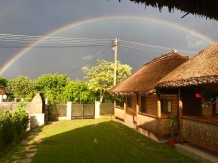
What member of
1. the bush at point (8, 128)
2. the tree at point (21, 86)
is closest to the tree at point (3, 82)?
the tree at point (21, 86)

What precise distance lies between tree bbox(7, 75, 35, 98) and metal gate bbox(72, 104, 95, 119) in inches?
1062

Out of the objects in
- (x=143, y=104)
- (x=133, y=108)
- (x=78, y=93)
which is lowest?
(x=133, y=108)

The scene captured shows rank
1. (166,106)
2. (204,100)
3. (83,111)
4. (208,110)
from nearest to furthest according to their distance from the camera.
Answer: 1. (204,100)
2. (208,110)
3. (166,106)
4. (83,111)

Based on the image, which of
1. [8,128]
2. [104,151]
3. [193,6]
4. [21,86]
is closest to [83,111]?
[8,128]

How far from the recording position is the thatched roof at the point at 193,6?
2.30 m

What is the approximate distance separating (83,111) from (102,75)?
7.18 m

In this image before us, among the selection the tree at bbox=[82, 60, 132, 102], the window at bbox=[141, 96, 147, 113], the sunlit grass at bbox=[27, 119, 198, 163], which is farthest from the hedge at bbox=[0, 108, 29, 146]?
the tree at bbox=[82, 60, 132, 102]

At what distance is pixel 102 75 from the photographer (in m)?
27.4

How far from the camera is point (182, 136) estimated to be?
28.9 ft

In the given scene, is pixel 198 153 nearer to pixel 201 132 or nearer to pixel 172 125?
pixel 201 132

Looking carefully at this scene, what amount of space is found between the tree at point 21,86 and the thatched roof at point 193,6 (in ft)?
152

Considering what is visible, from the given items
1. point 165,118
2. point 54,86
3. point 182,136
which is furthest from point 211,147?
point 54,86

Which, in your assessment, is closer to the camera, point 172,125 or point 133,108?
point 172,125

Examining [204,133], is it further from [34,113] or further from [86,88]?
[86,88]
